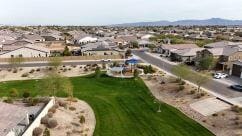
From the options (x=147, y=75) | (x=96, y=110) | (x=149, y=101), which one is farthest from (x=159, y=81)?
(x=96, y=110)

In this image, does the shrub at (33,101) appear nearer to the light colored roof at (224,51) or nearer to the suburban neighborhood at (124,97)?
the suburban neighborhood at (124,97)

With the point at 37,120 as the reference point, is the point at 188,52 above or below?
above

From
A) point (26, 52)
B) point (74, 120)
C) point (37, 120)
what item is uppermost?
point (26, 52)

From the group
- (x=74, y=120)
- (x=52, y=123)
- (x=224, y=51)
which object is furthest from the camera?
(x=224, y=51)

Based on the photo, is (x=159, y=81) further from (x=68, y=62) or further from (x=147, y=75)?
(x=68, y=62)

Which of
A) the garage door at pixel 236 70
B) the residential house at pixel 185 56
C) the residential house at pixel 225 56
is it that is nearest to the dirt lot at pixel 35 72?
the residential house at pixel 185 56

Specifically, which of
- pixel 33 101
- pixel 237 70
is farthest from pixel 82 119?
pixel 237 70

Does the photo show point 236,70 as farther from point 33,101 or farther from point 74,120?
point 33,101
